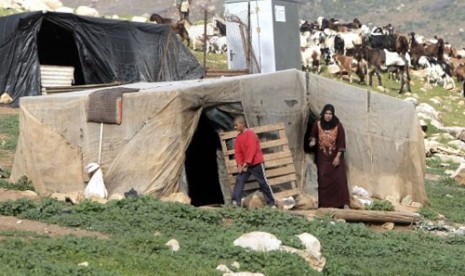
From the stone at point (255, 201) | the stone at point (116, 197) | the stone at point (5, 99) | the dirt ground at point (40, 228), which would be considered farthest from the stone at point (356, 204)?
the stone at point (5, 99)

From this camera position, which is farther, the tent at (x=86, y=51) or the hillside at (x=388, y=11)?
the hillside at (x=388, y=11)

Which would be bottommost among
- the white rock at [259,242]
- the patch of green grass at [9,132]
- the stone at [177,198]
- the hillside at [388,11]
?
the hillside at [388,11]

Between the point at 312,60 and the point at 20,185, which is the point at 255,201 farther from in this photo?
the point at 312,60

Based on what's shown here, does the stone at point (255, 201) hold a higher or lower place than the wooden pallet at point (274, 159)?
lower

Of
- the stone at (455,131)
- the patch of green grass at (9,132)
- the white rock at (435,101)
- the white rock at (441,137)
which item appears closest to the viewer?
the patch of green grass at (9,132)

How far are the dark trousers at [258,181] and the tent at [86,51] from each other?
946cm

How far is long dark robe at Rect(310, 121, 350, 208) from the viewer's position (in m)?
13.5

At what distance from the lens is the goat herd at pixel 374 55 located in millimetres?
33844

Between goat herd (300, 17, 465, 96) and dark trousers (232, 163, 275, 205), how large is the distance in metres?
20.6

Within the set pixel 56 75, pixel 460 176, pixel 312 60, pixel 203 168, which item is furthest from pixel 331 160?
pixel 312 60

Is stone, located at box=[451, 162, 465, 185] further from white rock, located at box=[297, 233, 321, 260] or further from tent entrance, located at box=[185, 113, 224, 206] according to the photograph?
white rock, located at box=[297, 233, 321, 260]

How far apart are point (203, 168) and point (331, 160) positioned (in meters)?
2.00

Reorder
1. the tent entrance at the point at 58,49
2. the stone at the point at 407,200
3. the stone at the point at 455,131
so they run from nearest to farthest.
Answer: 1. the stone at the point at 407,200
2. the tent entrance at the point at 58,49
3. the stone at the point at 455,131

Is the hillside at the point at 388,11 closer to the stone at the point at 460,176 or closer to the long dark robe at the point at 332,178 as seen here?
the stone at the point at 460,176
